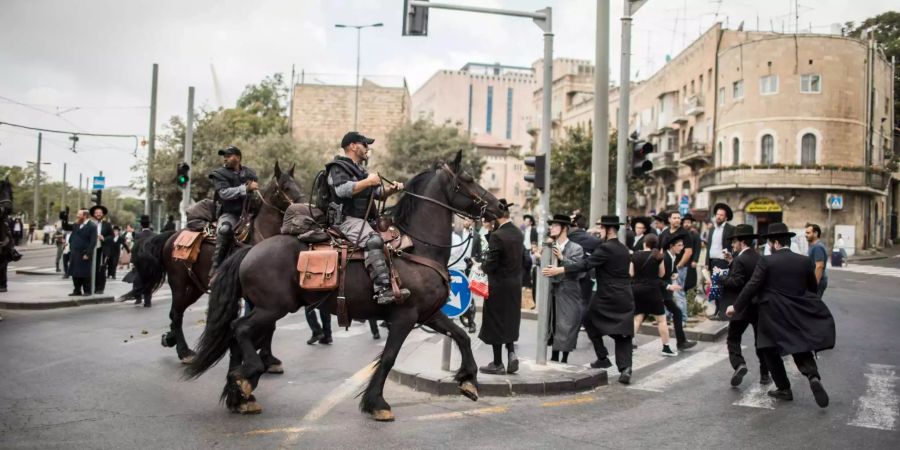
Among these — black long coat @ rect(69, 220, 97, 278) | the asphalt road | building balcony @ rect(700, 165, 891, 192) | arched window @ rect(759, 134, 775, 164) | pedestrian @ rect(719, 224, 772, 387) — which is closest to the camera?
the asphalt road

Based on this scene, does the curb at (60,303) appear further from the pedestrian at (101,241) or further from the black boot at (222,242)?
the black boot at (222,242)

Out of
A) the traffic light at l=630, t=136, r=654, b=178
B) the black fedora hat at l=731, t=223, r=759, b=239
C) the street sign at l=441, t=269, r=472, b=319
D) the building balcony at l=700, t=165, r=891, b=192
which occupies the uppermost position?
the building balcony at l=700, t=165, r=891, b=192

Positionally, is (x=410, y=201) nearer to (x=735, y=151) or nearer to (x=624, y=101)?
(x=624, y=101)

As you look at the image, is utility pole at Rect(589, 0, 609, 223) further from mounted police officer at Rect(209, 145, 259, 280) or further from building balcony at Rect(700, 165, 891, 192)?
building balcony at Rect(700, 165, 891, 192)

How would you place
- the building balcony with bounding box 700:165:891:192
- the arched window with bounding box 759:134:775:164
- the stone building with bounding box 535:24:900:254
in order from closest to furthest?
the building balcony with bounding box 700:165:891:192 < the stone building with bounding box 535:24:900:254 < the arched window with bounding box 759:134:775:164

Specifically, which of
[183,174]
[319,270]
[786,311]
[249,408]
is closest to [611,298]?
[786,311]

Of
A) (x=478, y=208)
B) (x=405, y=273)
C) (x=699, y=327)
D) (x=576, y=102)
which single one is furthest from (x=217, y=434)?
(x=576, y=102)

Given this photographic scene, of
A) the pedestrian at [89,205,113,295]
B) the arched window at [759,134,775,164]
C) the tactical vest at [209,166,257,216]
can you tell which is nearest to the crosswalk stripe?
the tactical vest at [209,166,257,216]

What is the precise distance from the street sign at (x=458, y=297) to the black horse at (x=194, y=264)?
2.14 meters

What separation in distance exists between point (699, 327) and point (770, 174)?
34728mm

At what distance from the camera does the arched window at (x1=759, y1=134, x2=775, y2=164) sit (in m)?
45.8

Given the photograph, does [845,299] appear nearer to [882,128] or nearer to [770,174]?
[770,174]

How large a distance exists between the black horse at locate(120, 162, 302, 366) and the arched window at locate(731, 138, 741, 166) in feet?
138

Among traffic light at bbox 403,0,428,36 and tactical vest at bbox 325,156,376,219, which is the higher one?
traffic light at bbox 403,0,428,36
